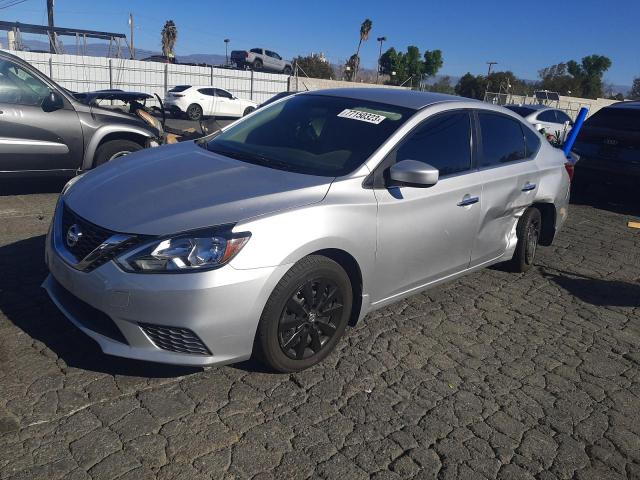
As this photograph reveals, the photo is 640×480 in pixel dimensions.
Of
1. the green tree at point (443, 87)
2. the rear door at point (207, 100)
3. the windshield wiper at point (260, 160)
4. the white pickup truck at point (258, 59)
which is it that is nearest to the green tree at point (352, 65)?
the green tree at point (443, 87)

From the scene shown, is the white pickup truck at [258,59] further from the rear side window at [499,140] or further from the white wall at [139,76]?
the rear side window at [499,140]

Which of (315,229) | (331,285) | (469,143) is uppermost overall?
(469,143)

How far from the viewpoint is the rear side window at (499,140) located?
176 inches

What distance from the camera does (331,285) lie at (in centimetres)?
324

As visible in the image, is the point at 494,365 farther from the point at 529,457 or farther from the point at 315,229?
the point at 315,229

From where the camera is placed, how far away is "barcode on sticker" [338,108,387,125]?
3873 mm

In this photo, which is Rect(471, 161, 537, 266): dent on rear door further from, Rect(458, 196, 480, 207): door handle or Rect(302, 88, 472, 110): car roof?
Rect(302, 88, 472, 110): car roof

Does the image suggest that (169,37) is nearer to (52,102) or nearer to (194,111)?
(194,111)

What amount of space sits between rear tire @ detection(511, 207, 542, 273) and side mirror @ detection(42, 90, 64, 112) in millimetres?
5286

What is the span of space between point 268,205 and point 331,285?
615 mm

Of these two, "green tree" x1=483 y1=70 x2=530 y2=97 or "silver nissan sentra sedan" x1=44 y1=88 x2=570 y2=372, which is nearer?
"silver nissan sentra sedan" x1=44 y1=88 x2=570 y2=372

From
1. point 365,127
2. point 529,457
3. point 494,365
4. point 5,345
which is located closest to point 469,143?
point 365,127

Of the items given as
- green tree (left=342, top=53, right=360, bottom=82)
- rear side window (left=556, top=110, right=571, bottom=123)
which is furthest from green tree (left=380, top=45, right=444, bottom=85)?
rear side window (left=556, top=110, right=571, bottom=123)

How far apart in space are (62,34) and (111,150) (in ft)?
86.3
